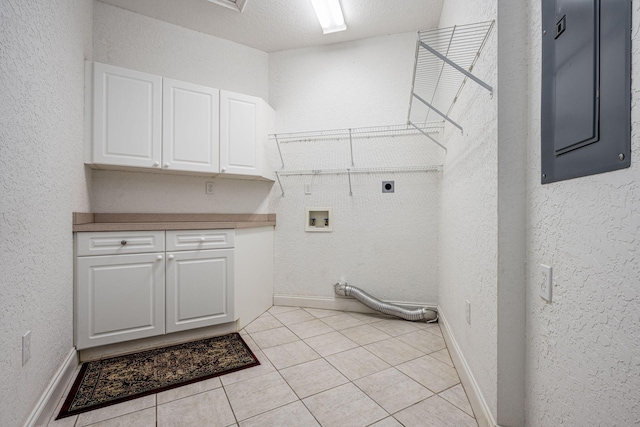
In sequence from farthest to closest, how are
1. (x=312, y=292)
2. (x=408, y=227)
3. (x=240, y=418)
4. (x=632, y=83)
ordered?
(x=312, y=292), (x=408, y=227), (x=240, y=418), (x=632, y=83)

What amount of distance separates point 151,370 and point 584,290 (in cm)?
203

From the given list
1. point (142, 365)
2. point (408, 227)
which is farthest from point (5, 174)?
point (408, 227)

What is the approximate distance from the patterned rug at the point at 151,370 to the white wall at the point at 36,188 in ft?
0.57

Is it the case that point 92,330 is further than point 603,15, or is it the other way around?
point 92,330

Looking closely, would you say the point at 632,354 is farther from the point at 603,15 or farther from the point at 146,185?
the point at 146,185

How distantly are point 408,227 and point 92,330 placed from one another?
96.6 inches

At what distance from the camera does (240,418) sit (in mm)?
1231

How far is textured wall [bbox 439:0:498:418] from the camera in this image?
3.48 feet

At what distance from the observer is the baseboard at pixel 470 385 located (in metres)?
1.11

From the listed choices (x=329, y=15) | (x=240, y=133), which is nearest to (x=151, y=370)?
(x=240, y=133)

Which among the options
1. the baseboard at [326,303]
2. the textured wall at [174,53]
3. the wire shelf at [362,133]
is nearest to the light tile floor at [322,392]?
the baseboard at [326,303]

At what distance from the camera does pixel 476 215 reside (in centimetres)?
128

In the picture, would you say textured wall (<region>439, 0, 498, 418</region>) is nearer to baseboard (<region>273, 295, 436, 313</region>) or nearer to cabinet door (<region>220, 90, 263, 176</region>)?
baseboard (<region>273, 295, 436, 313</region>)

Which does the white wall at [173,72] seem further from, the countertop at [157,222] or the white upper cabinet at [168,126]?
the white upper cabinet at [168,126]
